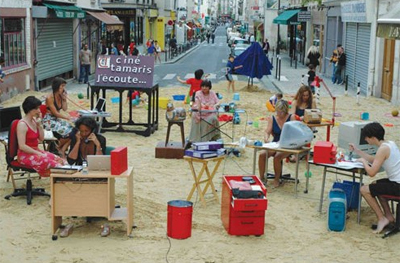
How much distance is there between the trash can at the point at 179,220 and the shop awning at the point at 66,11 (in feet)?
56.5

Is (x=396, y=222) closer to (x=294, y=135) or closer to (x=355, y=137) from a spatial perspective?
(x=355, y=137)

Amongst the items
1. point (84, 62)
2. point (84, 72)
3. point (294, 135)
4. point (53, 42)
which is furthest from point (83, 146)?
point (84, 72)

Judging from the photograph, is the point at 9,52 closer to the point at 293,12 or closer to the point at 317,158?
the point at 317,158

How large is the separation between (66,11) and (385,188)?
18.9 meters

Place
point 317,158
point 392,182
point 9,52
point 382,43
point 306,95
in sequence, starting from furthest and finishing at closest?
point 382,43, point 9,52, point 306,95, point 317,158, point 392,182

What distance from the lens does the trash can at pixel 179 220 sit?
7.75m

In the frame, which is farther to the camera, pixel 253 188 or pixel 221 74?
pixel 221 74

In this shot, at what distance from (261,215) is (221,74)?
24.8 meters

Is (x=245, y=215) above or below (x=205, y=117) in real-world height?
below

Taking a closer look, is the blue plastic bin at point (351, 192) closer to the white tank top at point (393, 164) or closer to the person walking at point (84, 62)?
the white tank top at point (393, 164)

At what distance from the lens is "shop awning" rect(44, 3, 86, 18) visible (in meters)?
23.7

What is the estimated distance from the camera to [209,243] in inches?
305

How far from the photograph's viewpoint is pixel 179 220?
7789 millimetres

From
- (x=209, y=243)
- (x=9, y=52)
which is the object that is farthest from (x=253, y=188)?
(x=9, y=52)
